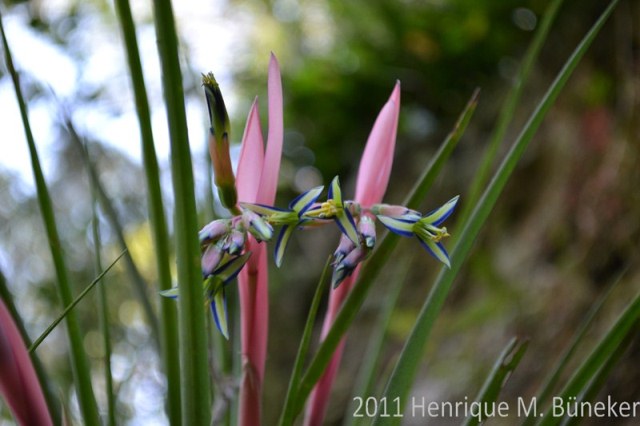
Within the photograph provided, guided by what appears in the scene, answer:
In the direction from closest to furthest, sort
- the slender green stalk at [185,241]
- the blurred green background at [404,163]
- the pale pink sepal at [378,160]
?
the slender green stalk at [185,241], the pale pink sepal at [378,160], the blurred green background at [404,163]

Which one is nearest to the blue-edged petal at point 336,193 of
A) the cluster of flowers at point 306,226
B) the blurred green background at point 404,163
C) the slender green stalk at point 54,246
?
the cluster of flowers at point 306,226

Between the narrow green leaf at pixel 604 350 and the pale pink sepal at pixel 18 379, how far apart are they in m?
0.26

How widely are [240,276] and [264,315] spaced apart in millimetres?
25

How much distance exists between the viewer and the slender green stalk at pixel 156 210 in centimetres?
28

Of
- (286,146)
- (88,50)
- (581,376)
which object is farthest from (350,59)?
(581,376)

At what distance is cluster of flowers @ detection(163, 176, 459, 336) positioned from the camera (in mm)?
312

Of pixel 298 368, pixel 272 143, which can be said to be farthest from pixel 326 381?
pixel 272 143

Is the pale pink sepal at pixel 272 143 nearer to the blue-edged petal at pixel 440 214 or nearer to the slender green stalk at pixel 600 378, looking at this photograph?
the blue-edged petal at pixel 440 214

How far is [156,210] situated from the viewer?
1.01ft

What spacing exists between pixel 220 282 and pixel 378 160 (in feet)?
0.38

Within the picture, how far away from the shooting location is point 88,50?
138cm

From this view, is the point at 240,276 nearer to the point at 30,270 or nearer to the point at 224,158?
the point at 224,158

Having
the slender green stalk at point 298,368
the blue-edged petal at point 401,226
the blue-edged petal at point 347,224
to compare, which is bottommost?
the slender green stalk at point 298,368

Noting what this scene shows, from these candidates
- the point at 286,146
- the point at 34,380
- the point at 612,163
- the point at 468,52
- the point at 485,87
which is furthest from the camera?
the point at 286,146
